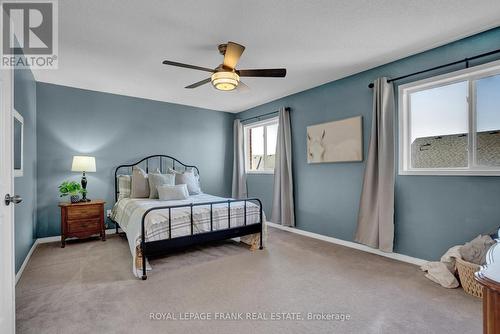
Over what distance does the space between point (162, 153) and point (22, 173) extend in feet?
7.89

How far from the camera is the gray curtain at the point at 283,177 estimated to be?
181 inches

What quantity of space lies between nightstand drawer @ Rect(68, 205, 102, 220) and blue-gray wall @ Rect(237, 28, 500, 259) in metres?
3.27

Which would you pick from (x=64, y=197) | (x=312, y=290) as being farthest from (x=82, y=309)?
(x=64, y=197)

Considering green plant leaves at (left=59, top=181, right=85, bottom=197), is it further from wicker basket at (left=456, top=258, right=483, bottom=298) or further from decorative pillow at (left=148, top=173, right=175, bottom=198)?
wicker basket at (left=456, top=258, right=483, bottom=298)

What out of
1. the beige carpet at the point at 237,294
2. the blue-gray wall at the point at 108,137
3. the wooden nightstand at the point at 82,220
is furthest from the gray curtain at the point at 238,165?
the wooden nightstand at the point at 82,220

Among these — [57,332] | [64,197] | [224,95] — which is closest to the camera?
[57,332]

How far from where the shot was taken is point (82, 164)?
12.9 ft

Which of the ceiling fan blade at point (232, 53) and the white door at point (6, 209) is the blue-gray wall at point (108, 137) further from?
the ceiling fan blade at point (232, 53)

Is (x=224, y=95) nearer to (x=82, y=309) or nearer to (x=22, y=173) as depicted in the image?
(x=22, y=173)

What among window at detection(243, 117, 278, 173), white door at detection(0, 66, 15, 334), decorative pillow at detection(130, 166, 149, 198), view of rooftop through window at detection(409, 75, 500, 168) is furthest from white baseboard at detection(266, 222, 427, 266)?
white door at detection(0, 66, 15, 334)

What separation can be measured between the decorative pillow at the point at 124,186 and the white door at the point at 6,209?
9.08 feet

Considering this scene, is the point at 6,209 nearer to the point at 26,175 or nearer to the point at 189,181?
the point at 26,175

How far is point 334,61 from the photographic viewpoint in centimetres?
327

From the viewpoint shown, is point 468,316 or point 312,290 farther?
point 312,290
